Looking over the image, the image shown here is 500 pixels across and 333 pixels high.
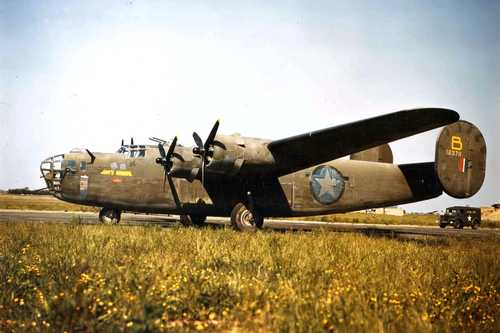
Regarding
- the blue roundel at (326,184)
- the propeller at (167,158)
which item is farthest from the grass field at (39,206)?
the blue roundel at (326,184)

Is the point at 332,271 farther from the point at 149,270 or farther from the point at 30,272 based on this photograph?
the point at 30,272

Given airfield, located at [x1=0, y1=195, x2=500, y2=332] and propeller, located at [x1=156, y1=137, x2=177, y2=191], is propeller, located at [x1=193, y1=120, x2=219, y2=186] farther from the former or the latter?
airfield, located at [x1=0, y1=195, x2=500, y2=332]

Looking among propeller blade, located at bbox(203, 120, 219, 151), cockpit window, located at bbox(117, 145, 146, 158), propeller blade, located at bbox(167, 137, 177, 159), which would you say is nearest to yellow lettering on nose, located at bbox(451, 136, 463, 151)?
propeller blade, located at bbox(203, 120, 219, 151)

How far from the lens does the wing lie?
10.0 m

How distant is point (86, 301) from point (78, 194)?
11.1 m

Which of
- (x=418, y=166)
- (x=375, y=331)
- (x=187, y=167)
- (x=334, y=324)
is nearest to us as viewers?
(x=375, y=331)

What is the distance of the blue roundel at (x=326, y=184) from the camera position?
1479 centimetres

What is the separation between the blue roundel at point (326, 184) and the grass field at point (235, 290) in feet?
25.0

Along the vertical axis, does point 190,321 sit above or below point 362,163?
below

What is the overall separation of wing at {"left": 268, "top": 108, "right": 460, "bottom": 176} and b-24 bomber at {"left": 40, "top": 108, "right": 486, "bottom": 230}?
3 cm

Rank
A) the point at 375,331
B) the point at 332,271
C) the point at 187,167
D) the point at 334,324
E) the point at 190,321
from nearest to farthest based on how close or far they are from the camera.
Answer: the point at 375,331 → the point at 334,324 → the point at 190,321 → the point at 332,271 → the point at 187,167

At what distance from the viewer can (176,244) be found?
7504mm

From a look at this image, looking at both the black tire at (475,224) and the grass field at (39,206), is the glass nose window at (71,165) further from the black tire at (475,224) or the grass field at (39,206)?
the black tire at (475,224)

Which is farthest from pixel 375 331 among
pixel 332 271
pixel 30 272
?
pixel 30 272
